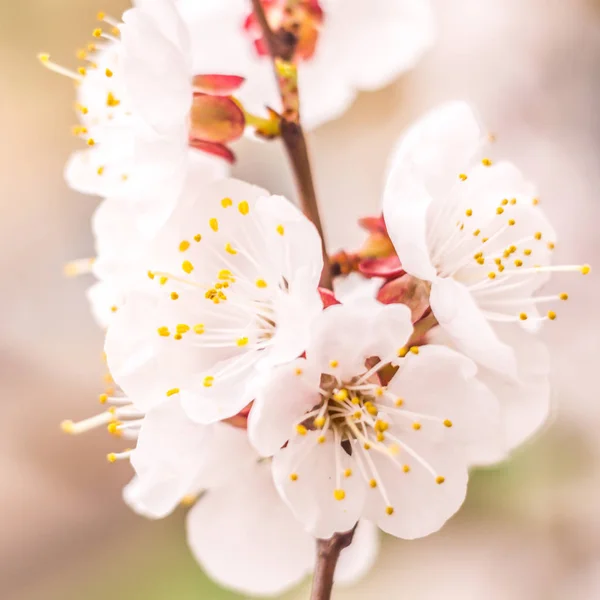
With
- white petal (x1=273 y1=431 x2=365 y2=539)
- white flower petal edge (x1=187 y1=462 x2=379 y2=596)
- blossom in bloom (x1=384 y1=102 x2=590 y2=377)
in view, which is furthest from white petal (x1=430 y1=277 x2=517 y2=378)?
white flower petal edge (x1=187 y1=462 x2=379 y2=596)

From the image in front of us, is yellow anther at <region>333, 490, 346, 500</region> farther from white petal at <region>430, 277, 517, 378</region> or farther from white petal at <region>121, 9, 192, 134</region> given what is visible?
white petal at <region>121, 9, 192, 134</region>

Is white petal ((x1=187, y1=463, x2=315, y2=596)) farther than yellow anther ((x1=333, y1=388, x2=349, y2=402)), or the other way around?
white petal ((x1=187, y1=463, x2=315, y2=596))

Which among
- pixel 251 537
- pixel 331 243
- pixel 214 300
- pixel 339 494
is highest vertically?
pixel 214 300

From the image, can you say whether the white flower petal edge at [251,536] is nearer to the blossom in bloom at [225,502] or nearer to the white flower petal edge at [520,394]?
the blossom in bloom at [225,502]

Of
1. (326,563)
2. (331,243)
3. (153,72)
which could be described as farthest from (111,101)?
(331,243)

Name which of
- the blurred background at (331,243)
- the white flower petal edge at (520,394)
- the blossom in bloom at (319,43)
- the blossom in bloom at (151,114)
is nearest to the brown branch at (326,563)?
the white flower petal edge at (520,394)

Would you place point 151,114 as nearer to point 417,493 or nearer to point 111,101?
point 111,101

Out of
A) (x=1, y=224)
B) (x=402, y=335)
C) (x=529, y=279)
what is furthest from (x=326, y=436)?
(x=1, y=224)
